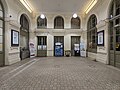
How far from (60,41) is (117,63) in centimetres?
820

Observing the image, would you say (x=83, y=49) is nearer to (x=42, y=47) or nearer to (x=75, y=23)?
(x=75, y=23)

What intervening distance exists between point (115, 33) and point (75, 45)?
23.8 feet

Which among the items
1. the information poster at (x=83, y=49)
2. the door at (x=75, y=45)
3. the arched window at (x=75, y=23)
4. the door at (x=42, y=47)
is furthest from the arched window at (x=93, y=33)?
the door at (x=42, y=47)

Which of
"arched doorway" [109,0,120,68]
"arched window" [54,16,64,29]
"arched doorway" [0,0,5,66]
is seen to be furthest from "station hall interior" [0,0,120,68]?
"arched doorway" [0,0,5,66]

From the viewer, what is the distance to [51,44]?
46.9ft

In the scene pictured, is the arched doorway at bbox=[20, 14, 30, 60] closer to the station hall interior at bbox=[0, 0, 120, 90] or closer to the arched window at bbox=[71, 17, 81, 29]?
the station hall interior at bbox=[0, 0, 120, 90]

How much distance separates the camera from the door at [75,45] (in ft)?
47.4

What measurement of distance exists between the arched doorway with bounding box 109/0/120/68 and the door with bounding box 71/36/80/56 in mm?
6545

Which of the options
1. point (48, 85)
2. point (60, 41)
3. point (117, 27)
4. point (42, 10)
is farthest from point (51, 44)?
point (48, 85)

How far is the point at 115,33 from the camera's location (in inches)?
291

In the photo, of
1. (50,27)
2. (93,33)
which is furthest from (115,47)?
(50,27)

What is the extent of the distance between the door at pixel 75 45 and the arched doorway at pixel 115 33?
6545 mm

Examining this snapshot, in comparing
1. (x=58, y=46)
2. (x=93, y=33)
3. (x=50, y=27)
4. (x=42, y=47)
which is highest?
(x=50, y=27)

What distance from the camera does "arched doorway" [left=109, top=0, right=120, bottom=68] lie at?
710cm
